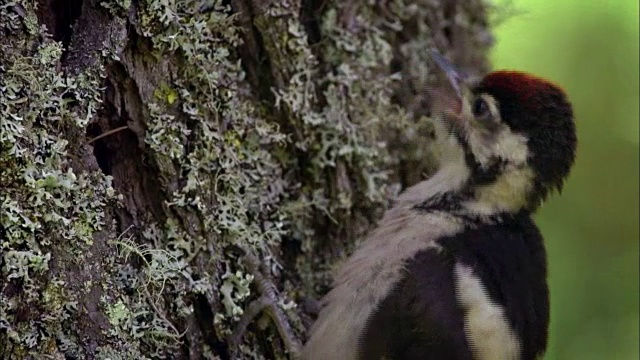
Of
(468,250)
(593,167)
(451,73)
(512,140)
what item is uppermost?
(451,73)

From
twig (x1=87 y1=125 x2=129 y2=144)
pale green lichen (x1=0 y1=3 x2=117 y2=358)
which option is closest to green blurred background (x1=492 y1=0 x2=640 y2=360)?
twig (x1=87 y1=125 x2=129 y2=144)

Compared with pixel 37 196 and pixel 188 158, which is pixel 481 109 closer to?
pixel 188 158

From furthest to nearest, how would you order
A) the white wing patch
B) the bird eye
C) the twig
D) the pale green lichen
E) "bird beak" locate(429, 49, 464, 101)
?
"bird beak" locate(429, 49, 464, 101) → the bird eye → the white wing patch → the twig → the pale green lichen

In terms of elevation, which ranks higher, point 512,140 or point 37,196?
point 37,196

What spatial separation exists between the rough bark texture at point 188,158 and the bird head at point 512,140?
0.26 metres

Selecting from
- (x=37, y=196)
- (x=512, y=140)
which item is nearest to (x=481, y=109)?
(x=512, y=140)

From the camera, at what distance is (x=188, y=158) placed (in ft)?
6.01

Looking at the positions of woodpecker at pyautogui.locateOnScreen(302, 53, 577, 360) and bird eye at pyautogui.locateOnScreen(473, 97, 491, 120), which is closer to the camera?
woodpecker at pyautogui.locateOnScreen(302, 53, 577, 360)

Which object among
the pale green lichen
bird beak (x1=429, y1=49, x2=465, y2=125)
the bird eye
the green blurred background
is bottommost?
the green blurred background

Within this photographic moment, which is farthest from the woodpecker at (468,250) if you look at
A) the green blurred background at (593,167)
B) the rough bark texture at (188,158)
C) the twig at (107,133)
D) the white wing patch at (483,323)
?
the green blurred background at (593,167)

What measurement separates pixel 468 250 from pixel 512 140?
1.09 feet

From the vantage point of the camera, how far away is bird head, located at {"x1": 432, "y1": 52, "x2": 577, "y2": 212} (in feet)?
6.79

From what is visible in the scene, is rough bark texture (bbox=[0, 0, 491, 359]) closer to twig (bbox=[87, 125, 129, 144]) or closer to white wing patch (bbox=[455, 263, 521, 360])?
twig (bbox=[87, 125, 129, 144])

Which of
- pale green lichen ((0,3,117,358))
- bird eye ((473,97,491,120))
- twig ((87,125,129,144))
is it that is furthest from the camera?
bird eye ((473,97,491,120))
